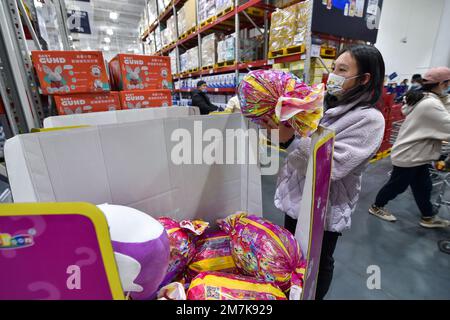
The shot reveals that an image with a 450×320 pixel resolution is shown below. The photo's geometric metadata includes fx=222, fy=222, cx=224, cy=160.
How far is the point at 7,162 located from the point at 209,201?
520mm

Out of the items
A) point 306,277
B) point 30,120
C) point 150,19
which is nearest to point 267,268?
point 306,277

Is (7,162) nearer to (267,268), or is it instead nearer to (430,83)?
(267,268)

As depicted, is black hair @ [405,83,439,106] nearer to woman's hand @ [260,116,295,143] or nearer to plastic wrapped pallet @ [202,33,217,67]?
woman's hand @ [260,116,295,143]

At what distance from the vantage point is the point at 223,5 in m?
3.19

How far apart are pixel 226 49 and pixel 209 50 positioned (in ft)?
1.88

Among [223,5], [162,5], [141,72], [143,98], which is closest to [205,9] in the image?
[223,5]

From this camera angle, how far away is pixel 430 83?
2.00m

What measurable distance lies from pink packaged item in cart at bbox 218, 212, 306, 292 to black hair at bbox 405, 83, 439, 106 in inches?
89.4

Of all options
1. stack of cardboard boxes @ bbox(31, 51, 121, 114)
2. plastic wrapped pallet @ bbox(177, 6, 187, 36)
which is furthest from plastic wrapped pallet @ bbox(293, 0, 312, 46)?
plastic wrapped pallet @ bbox(177, 6, 187, 36)

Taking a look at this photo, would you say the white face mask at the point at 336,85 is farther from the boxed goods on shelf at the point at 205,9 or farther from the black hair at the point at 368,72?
the boxed goods on shelf at the point at 205,9

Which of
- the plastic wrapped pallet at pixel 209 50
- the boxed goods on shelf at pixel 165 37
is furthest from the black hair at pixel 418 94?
the boxed goods on shelf at pixel 165 37

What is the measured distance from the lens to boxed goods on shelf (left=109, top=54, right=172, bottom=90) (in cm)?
170

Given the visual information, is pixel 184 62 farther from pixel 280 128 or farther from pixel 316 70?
pixel 280 128

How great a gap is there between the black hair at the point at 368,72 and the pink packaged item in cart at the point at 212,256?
0.73m
